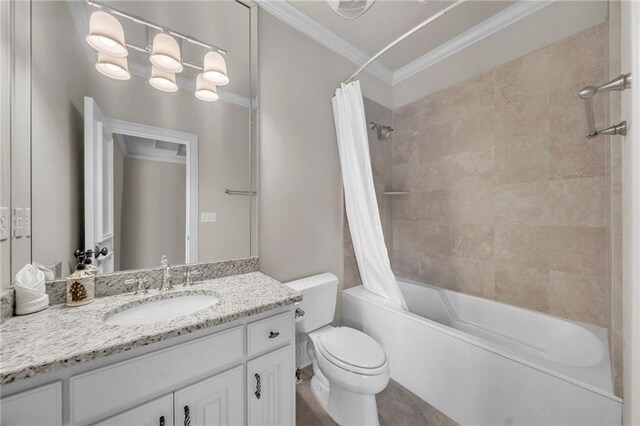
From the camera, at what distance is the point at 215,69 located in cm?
133

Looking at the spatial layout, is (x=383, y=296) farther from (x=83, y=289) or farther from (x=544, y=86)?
(x=544, y=86)

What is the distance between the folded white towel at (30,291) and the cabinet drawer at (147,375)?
0.45 metres

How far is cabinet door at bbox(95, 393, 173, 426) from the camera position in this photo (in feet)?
2.22

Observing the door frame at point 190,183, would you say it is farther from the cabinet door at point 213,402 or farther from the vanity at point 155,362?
the cabinet door at point 213,402

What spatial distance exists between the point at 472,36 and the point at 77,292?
3.01 m

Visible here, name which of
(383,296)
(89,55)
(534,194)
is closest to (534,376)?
(383,296)

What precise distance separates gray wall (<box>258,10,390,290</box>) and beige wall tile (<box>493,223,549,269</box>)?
4.13 ft

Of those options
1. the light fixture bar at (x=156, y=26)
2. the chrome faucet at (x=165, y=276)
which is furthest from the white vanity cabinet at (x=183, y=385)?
the light fixture bar at (x=156, y=26)

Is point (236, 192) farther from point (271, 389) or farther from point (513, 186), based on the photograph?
point (513, 186)

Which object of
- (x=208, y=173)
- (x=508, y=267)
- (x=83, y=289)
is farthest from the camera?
(x=508, y=267)

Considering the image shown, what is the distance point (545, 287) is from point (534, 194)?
2.16 ft

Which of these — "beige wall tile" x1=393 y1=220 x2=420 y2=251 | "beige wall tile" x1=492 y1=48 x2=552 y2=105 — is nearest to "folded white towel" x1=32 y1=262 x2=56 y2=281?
"beige wall tile" x1=393 y1=220 x2=420 y2=251

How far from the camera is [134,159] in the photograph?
1.14 metres

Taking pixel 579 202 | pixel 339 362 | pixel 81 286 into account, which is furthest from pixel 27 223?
pixel 579 202
